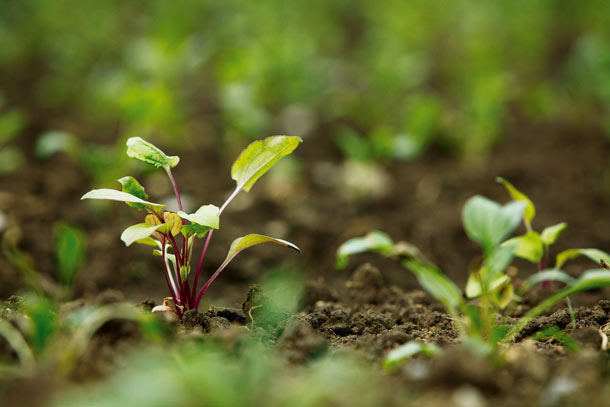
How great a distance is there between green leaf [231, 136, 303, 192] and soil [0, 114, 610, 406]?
0.33 m

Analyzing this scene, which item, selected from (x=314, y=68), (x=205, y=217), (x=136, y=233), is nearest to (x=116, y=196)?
(x=136, y=233)

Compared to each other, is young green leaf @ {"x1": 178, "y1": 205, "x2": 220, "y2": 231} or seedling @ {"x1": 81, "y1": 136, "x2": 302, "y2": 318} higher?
seedling @ {"x1": 81, "y1": 136, "x2": 302, "y2": 318}

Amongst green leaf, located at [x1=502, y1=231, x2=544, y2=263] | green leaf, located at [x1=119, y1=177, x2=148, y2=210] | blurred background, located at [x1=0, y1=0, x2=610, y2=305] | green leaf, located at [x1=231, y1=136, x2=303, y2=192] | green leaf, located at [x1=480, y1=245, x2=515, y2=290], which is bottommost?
green leaf, located at [x1=480, y1=245, x2=515, y2=290]

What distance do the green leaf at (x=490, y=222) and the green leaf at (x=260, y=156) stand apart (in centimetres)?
46

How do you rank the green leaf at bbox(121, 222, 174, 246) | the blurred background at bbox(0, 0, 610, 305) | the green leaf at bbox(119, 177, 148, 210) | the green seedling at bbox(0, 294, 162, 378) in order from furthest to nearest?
the blurred background at bbox(0, 0, 610, 305)
the green leaf at bbox(119, 177, 148, 210)
the green leaf at bbox(121, 222, 174, 246)
the green seedling at bbox(0, 294, 162, 378)

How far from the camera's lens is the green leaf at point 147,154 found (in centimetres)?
144

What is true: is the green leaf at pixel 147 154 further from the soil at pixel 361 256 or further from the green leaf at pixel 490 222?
the green leaf at pixel 490 222

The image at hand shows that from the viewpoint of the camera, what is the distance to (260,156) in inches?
59.4

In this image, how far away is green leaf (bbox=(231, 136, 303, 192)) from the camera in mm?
1469

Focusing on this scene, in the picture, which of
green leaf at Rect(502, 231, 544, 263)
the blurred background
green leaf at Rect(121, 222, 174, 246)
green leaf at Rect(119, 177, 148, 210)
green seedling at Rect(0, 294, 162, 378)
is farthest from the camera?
the blurred background

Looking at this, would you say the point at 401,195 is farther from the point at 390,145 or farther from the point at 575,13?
the point at 575,13

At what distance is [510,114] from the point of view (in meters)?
4.54

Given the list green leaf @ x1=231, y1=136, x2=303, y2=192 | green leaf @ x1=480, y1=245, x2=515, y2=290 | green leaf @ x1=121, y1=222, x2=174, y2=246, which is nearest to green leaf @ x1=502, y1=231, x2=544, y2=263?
green leaf @ x1=480, y1=245, x2=515, y2=290

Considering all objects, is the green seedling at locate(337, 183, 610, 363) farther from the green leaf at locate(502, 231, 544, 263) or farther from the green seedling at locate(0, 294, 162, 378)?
the green seedling at locate(0, 294, 162, 378)
